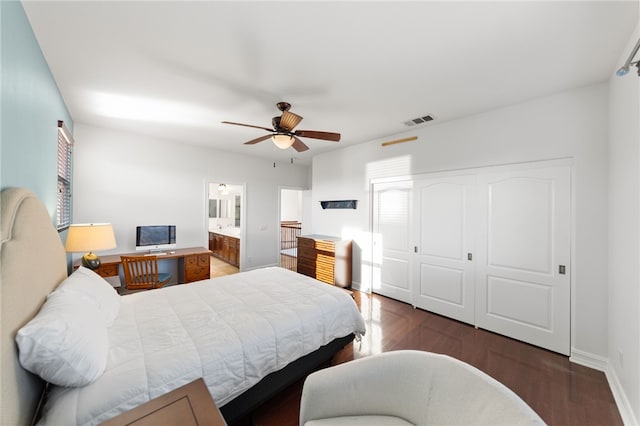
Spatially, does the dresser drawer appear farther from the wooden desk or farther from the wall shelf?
the wall shelf

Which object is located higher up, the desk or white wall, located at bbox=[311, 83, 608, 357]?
white wall, located at bbox=[311, 83, 608, 357]

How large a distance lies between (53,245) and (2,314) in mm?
981

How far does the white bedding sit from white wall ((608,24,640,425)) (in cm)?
192

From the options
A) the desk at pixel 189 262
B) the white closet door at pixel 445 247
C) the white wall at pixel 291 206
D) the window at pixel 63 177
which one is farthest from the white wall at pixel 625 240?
the white wall at pixel 291 206

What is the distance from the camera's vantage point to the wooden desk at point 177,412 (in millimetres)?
954

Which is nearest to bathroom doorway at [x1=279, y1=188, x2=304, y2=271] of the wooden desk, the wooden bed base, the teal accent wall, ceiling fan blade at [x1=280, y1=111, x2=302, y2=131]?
ceiling fan blade at [x1=280, y1=111, x2=302, y2=131]

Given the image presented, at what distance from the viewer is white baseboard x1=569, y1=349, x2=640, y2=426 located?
1.68 meters

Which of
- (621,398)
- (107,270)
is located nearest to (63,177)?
(107,270)

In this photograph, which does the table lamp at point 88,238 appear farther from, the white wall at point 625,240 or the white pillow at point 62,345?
the white wall at point 625,240

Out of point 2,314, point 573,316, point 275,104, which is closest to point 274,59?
point 275,104

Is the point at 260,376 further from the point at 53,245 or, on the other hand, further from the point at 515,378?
the point at 515,378

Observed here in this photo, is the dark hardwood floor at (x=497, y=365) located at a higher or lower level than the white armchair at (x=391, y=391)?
lower

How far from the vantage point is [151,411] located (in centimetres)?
100

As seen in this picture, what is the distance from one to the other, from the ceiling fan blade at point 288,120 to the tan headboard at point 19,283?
1.89m
